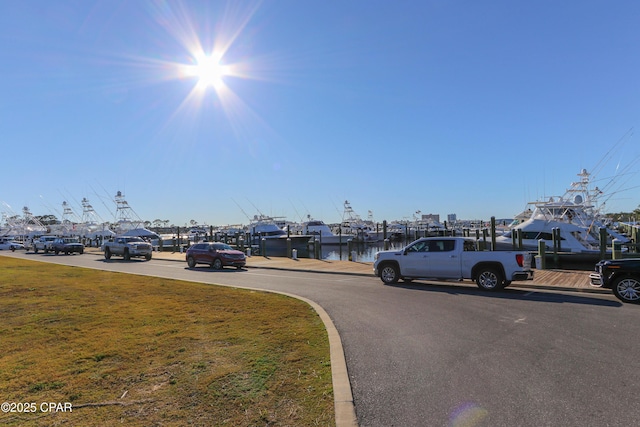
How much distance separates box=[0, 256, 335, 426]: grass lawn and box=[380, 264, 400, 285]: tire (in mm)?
6160

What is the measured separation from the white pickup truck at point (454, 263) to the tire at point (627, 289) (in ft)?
7.98

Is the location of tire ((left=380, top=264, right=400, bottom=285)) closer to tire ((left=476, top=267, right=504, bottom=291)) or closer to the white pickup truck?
the white pickup truck

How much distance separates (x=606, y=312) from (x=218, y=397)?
30.6ft

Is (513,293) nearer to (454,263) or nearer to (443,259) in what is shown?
(454,263)

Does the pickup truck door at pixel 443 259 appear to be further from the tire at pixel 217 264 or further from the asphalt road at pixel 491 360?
the tire at pixel 217 264

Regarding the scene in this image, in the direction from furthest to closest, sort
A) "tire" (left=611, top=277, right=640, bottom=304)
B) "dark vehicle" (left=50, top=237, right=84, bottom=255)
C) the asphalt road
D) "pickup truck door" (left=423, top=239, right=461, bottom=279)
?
"dark vehicle" (left=50, top=237, right=84, bottom=255) < "pickup truck door" (left=423, top=239, right=461, bottom=279) < "tire" (left=611, top=277, right=640, bottom=304) < the asphalt road

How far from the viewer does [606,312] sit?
9578mm

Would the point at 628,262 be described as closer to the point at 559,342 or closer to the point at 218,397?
the point at 559,342

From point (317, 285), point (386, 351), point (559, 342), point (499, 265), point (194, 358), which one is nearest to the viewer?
point (194, 358)

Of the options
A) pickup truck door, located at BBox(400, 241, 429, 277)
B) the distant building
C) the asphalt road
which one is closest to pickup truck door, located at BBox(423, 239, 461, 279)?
pickup truck door, located at BBox(400, 241, 429, 277)

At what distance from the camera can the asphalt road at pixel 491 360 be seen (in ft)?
14.4

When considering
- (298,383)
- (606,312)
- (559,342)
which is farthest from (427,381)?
(606,312)

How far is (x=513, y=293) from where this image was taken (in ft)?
42.0

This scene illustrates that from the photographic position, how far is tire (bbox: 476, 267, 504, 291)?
13320 millimetres
